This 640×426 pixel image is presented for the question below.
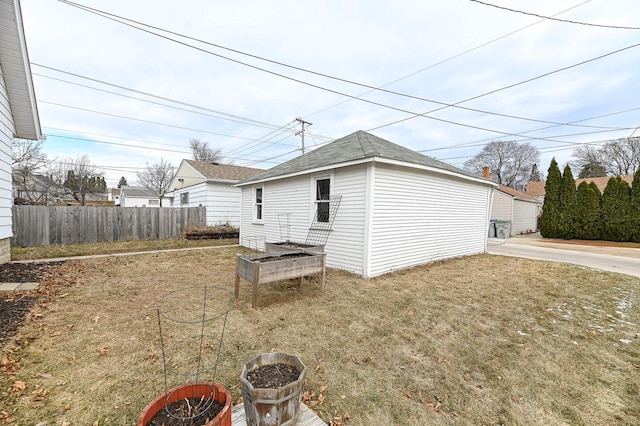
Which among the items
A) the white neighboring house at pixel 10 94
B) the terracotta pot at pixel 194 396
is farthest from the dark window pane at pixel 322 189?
the white neighboring house at pixel 10 94

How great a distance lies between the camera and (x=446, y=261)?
8.03 meters

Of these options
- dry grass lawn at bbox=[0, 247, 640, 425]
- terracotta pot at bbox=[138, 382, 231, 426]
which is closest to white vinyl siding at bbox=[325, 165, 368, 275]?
dry grass lawn at bbox=[0, 247, 640, 425]

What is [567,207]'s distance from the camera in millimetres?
14680

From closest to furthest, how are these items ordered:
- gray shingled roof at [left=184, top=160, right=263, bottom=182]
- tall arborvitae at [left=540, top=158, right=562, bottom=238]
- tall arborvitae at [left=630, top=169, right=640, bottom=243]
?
tall arborvitae at [left=630, top=169, right=640, bottom=243] < gray shingled roof at [left=184, top=160, right=263, bottom=182] < tall arborvitae at [left=540, top=158, right=562, bottom=238]

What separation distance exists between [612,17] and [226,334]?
11891mm

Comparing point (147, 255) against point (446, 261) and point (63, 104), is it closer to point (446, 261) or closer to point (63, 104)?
point (446, 261)

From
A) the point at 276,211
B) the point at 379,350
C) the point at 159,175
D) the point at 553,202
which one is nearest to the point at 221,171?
the point at 276,211

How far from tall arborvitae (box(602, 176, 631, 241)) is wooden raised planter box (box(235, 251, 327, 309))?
17.9 meters

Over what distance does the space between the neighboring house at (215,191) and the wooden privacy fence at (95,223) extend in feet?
2.25

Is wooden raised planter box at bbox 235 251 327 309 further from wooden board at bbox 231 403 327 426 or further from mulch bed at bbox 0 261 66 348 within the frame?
mulch bed at bbox 0 261 66 348

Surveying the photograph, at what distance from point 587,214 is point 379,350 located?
18233 mm

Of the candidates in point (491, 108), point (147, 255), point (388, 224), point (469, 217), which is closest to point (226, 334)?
point (388, 224)

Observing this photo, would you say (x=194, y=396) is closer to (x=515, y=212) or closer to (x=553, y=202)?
(x=553, y=202)

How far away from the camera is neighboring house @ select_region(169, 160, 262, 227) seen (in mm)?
13883
